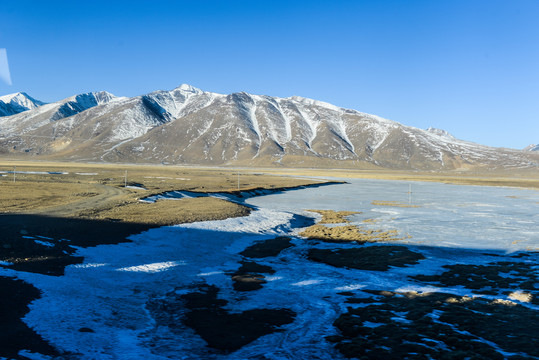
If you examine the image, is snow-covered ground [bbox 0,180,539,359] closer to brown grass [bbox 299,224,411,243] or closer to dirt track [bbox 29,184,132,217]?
brown grass [bbox 299,224,411,243]

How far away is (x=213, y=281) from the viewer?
1650 centimetres

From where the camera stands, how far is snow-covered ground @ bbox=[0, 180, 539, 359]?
10594mm

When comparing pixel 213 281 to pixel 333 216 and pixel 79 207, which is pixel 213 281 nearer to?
pixel 333 216

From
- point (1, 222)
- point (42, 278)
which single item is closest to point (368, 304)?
point (42, 278)

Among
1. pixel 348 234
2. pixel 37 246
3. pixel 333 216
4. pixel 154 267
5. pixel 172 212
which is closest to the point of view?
pixel 154 267

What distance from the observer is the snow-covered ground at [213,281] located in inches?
417

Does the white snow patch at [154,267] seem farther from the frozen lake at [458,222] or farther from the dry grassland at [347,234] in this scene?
the frozen lake at [458,222]

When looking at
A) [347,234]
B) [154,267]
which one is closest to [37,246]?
[154,267]

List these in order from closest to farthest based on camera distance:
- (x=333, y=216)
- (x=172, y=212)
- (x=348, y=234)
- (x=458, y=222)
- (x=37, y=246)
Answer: (x=37, y=246)
(x=348, y=234)
(x=458, y=222)
(x=172, y=212)
(x=333, y=216)

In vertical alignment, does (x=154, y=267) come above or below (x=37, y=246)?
below

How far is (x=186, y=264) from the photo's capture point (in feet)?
62.0

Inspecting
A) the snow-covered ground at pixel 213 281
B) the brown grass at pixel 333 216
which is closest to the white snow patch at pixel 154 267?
the snow-covered ground at pixel 213 281

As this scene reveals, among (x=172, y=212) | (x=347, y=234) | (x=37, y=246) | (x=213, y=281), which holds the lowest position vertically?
(x=213, y=281)

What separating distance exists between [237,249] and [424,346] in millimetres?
13634
